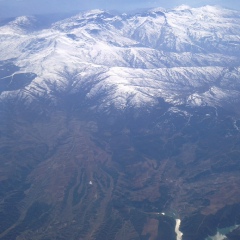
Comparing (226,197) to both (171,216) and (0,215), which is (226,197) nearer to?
(171,216)

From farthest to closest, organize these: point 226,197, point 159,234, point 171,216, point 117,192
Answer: point 117,192, point 226,197, point 171,216, point 159,234

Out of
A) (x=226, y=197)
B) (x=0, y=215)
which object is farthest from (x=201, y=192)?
(x=0, y=215)

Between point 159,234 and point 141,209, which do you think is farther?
point 141,209

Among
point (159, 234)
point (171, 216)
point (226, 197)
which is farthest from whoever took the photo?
point (226, 197)

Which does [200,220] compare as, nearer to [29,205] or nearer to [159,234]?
[159,234]

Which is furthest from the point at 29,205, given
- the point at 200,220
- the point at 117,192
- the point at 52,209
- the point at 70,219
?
the point at 200,220

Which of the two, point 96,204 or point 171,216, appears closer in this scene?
point 171,216

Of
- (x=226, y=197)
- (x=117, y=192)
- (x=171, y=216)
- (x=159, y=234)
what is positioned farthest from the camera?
(x=117, y=192)

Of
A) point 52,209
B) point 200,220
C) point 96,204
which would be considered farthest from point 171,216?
point 52,209

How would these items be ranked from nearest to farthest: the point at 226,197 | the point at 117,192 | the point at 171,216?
the point at 171,216
the point at 226,197
the point at 117,192
